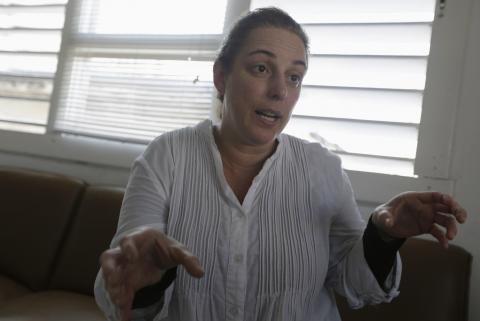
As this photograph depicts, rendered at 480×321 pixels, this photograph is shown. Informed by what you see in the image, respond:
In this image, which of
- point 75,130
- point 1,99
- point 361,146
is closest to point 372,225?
point 361,146

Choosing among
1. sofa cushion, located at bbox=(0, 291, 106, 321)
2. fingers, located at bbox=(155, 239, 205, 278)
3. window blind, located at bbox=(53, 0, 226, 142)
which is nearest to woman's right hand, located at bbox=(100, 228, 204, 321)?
fingers, located at bbox=(155, 239, 205, 278)

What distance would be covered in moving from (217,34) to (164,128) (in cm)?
48

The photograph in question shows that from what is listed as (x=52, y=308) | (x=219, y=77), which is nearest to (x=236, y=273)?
(x=219, y=77)

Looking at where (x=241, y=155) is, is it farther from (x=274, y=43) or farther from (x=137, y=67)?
(x=137, y=67)

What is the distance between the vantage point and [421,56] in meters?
1.45

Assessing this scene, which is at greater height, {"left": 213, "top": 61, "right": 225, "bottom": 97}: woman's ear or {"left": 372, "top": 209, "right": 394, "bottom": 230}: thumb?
{"left": 213, "top": 61, "right": 225, "bottom": 97}: woman's ear

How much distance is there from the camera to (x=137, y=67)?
1.94 m

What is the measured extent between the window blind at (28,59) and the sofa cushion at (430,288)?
1.79 metres

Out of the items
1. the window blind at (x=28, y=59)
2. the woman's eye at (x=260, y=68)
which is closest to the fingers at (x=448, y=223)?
the woman's eye at (x=260, y=68)

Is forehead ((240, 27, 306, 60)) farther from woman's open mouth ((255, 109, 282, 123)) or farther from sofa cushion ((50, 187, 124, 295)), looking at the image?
sofa cushion ((50, 187, 124, 295))

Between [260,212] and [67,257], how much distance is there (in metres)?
1.01

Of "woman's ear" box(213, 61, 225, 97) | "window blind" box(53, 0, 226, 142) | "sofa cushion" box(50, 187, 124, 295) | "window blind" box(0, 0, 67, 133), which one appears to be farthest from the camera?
"window blind" box(0, 0, 67, 133)

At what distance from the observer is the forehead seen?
100 centimetres

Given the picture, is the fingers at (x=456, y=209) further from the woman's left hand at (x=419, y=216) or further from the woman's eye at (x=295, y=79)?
the woman's eye at (x=295, y=79)
